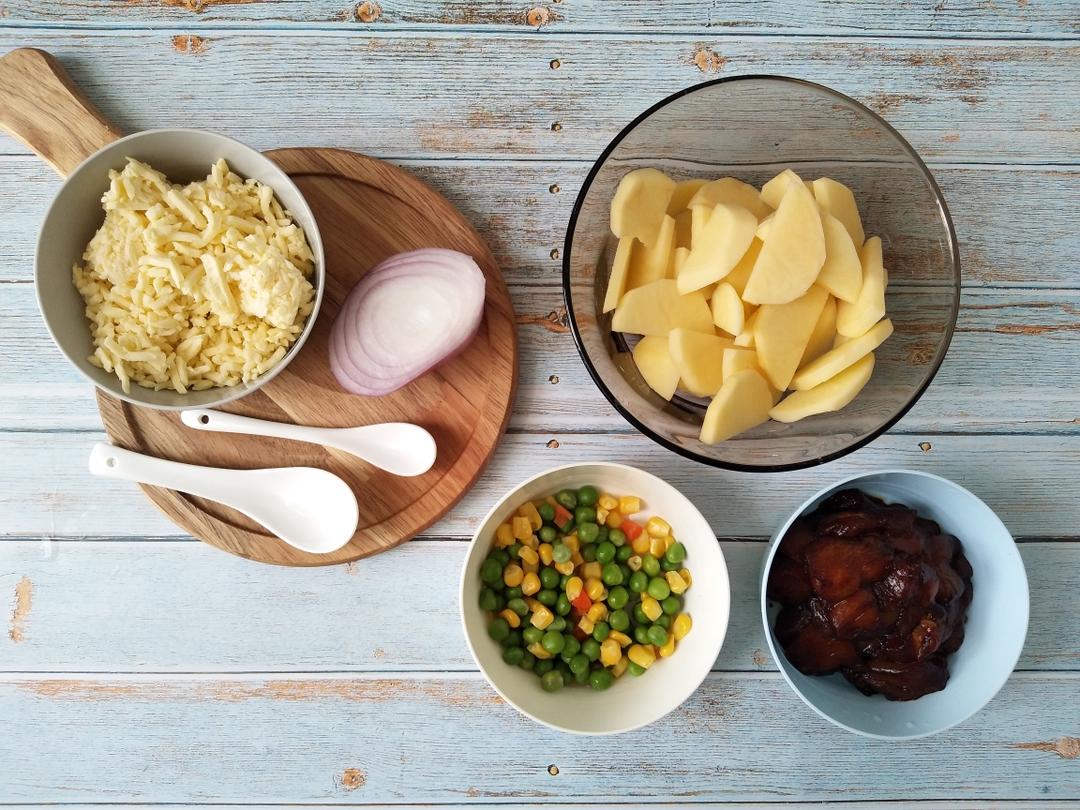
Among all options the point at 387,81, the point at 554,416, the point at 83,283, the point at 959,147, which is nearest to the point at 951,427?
the point at 959,147

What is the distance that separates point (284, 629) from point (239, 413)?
1.42 feet

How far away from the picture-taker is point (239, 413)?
1377mm

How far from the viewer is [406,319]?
1332mm

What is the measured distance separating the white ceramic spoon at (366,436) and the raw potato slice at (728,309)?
53 centimetres

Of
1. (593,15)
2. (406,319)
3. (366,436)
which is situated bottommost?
(366,436)

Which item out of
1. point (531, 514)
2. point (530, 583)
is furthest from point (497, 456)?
point (530, 583)

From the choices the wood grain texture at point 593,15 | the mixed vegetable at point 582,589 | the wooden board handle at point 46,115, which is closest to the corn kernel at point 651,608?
the mixed vegetable at point 582,589

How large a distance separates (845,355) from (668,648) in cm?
63

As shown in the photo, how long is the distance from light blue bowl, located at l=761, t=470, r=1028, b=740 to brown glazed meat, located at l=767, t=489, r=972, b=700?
30 millimetres

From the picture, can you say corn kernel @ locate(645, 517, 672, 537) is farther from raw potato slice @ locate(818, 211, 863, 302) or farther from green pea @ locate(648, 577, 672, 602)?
raw potato slice @ locate(818, 211, 863, 302)

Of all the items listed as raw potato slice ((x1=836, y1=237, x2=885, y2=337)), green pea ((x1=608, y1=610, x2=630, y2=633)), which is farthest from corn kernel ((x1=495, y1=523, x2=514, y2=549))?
raw potato slice ((x1=836, y1=237, x2=885, y2=337))

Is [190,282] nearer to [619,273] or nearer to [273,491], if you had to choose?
[273,491]

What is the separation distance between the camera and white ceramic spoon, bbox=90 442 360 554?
1.34 m

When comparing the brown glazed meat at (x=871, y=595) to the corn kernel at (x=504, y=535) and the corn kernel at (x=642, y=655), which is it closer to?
the corn kernel at (x=642, y=655)
